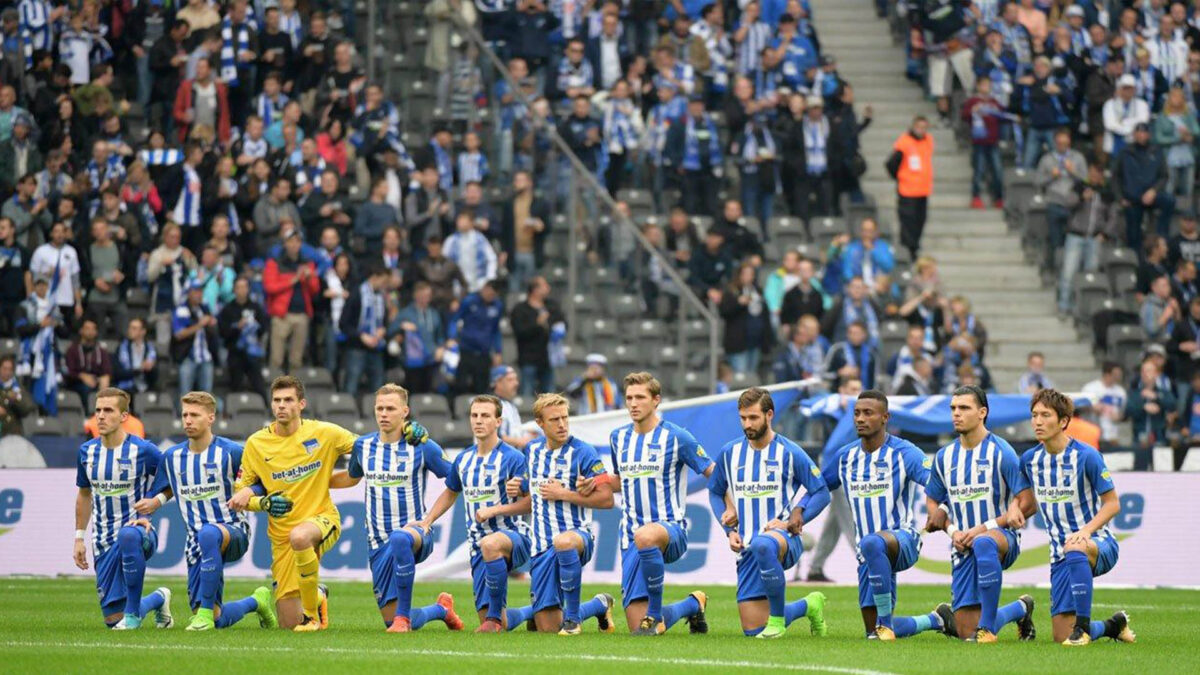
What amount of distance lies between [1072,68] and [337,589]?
49.1 feet

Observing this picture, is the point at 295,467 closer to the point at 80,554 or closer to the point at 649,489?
the point at 80,554

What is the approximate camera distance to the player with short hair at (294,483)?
1460 centimetres

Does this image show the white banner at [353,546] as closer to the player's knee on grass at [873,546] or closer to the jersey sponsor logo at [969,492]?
the jersey sponsor logo at [969,492]

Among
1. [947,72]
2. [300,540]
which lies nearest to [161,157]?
[947,72]

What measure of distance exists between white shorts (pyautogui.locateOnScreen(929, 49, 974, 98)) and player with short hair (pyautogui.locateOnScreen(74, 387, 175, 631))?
59.9 feet

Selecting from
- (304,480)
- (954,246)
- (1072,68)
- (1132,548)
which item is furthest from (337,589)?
(1072,68)

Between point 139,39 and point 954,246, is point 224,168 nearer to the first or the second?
point 139,39

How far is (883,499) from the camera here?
46.3ft

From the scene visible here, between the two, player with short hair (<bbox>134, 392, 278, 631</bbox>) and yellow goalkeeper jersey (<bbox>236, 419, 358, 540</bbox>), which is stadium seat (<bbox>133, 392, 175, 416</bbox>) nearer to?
player with short hair (<bbox>134, 392, 278, 631</bbox>)

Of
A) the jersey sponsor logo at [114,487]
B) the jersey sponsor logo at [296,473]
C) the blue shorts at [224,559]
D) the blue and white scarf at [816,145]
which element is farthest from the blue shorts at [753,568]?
the blue and white scarf at [816,145]

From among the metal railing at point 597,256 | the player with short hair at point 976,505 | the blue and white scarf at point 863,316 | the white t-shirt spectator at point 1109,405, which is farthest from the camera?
the blue and white scarf at point 863,316

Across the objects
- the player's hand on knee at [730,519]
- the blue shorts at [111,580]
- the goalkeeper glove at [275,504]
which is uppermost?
the goalkeeper glove at [275,504]

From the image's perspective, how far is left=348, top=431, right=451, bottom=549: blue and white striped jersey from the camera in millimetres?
14680

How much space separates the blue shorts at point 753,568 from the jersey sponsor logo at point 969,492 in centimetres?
110
